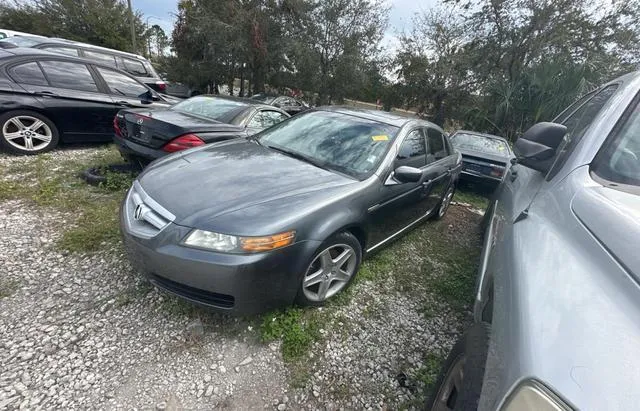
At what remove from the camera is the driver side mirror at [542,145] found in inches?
67.1

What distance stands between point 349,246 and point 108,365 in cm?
174

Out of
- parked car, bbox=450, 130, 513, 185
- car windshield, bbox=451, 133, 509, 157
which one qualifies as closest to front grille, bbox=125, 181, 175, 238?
parked car, bbox=450, 130, 513, 185

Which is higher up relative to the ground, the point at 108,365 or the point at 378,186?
the point at 378,186

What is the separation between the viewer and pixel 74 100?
14.3ft

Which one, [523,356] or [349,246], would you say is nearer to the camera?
[523,356]

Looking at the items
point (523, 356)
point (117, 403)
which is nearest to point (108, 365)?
point (117, 403)

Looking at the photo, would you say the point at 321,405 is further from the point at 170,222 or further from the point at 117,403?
the point at 170,222

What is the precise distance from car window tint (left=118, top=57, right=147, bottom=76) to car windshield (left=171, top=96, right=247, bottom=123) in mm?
4781

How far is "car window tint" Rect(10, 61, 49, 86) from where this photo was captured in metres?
3.97

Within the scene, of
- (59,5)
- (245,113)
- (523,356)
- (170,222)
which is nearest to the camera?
(523,356)

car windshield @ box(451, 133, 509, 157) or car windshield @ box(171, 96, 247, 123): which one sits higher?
car windshield @ box(171, 96, 247, 123)

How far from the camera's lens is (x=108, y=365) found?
5.80 ft

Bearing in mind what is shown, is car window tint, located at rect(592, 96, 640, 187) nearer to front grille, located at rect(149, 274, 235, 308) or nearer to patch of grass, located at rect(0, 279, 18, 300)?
front grille, located at rect(149, 274, 235, 308)

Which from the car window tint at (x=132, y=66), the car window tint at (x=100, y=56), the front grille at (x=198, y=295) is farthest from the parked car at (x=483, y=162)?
the car window tint at (x=100, y=56)
